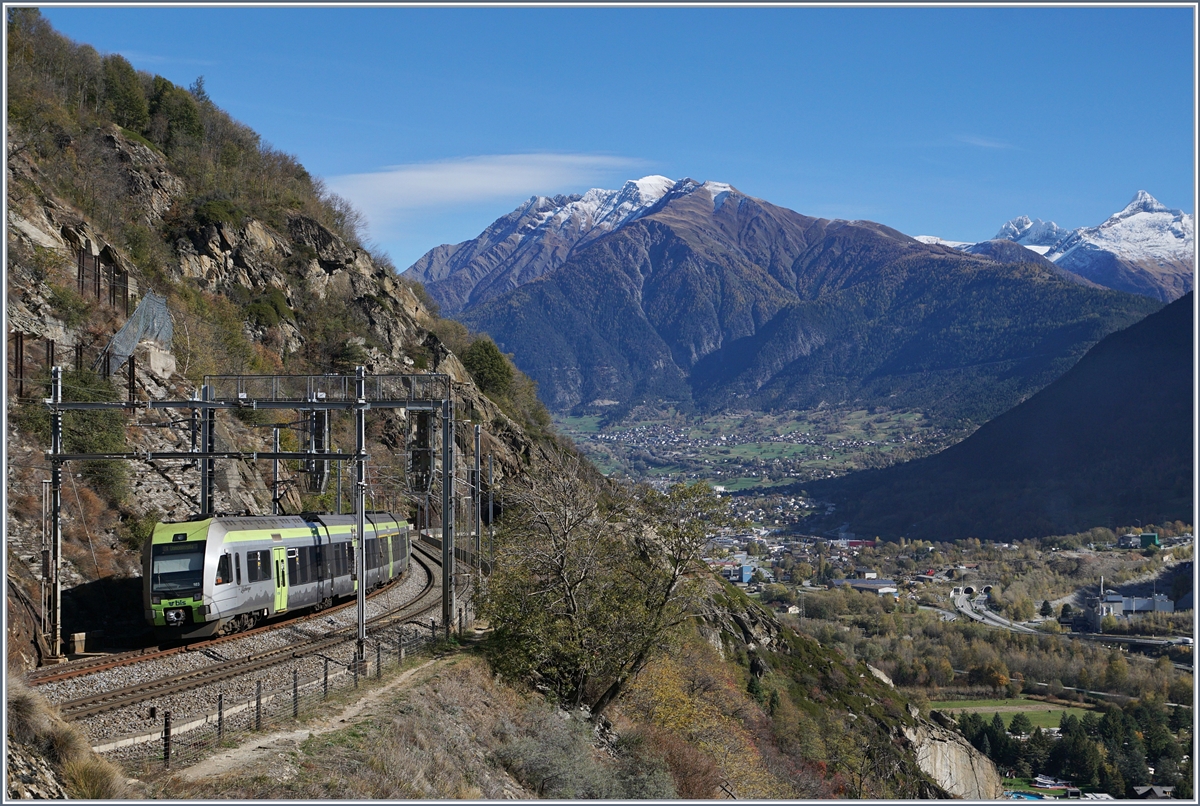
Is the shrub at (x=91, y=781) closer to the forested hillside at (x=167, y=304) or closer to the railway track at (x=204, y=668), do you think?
the railway track at (x=204, y=668)

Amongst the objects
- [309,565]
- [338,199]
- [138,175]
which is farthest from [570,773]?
[338,199]

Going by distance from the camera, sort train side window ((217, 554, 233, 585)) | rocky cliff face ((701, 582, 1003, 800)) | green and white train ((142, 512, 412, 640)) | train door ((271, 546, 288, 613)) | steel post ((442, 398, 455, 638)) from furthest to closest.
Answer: rocky cliff face ((701, 582, 1003, 800))
steel post ((442, 398, 455, 638))
train door ((271, 546, 288, 613))
train side window ((217, 554, 233, 585))
green and white train ((142, 512, 412, 640))

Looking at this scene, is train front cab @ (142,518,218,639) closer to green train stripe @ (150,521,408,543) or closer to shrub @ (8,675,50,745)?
green train stripe @ (150,521,408,543)

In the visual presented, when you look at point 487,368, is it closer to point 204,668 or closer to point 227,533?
point 227,533

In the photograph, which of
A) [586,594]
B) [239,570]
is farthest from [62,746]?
[586,594]

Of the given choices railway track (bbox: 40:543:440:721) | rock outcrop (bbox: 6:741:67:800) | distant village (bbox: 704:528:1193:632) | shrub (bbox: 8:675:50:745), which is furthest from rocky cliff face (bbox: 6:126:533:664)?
distant village (bbox: 704:528:1193:632)
